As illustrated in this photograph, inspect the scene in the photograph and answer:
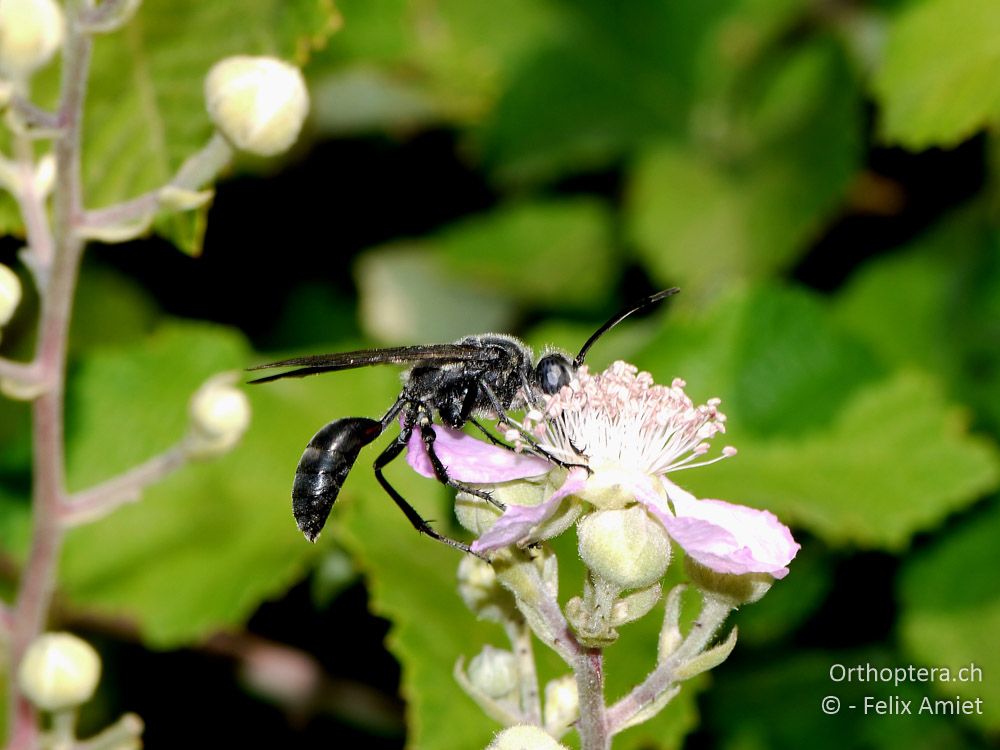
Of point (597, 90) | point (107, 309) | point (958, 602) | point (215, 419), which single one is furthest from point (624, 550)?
point (597, 90)

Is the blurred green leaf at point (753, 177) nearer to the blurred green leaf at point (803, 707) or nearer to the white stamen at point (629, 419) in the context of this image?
the blurred green leaf at point (803, 707)

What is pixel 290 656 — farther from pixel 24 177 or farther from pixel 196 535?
pixel 24 177

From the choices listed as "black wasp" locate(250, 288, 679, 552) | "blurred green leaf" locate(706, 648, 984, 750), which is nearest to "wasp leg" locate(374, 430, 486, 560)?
"black wasp" locate(250, 288, 679, 552)

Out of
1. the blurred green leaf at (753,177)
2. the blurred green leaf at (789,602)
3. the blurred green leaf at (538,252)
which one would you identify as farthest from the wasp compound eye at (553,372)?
the blurred green leaf at (538,252)

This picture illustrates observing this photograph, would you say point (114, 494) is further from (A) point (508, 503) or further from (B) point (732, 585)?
(B) point (732, 585)

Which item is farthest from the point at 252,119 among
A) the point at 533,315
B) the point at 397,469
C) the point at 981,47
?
the point at 533,315
